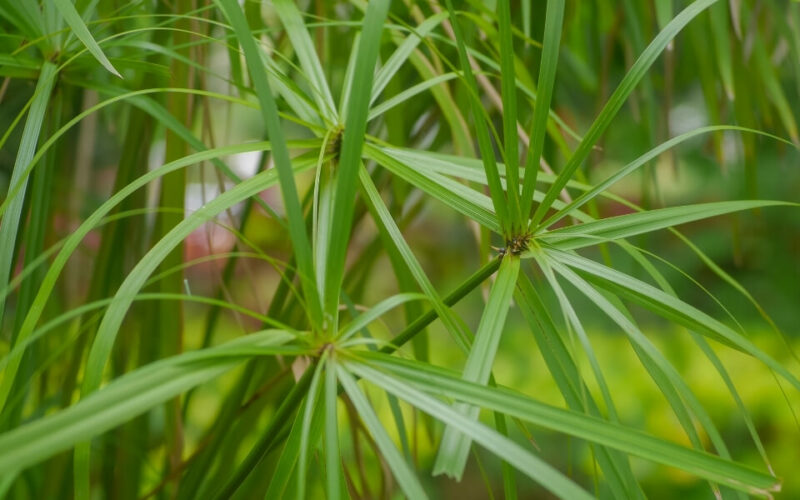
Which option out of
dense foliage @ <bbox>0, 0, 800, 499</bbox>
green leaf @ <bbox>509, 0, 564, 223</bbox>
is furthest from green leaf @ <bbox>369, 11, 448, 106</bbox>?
green leaf @ <bbox>509, 0, 564, 223</bbox>

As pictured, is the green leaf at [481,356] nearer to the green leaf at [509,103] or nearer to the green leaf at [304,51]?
the green leaf at [509,103]

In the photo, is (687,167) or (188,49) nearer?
(188,49)

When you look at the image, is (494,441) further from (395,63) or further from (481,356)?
(395,63)

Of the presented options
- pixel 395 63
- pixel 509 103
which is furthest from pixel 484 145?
pixel 395 63

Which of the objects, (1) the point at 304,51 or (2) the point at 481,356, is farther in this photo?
(1) the point at 304,51

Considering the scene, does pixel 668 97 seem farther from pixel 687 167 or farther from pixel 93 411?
pixel 687 167

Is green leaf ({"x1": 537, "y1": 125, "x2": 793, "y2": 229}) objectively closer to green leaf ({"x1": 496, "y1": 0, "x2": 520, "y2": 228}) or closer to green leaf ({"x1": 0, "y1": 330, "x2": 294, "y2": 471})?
green leaf ({"x1": 496, "y1": 0, "x2": 520, "y2": 228})

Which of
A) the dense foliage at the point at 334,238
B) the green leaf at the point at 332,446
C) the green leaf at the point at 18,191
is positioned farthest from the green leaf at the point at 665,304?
the green leaf at the point at 18,191

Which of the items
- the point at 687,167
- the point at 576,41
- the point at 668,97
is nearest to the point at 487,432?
the point at 668,97

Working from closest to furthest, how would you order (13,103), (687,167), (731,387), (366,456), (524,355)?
(731,387)
(13,103)
(366,456)
(524,355)
(687,167)
